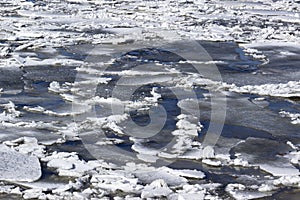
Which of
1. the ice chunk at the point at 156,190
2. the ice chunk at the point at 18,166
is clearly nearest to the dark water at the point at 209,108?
the ice chunk at the point at 18,166

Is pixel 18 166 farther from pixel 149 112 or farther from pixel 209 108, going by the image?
pixel 209 108

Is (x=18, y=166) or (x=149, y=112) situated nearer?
(x=18, y=166)

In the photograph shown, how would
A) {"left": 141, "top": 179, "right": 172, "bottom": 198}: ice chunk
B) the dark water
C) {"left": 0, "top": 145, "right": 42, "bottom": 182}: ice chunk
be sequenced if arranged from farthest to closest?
the dark water
{"left": 0, "top": 145, "right": 42, "bottom": 182}: ice chunk
{"left": 141, "top": 179, "right": 172, "bottom": 198}: ice chunk

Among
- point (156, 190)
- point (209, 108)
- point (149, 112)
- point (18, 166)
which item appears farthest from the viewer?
point (209, 108)

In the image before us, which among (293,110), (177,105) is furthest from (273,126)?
(177,105)

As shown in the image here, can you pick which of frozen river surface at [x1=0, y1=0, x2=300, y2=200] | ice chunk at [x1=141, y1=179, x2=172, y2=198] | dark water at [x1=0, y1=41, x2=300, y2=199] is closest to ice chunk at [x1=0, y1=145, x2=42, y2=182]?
frozen river surface at [x1=0, y1=0, x2=300, y2=200]

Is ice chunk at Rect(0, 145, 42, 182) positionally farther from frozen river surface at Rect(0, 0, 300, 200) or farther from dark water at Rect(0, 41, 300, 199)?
dark water at Rect(0, 41, 300, 199)

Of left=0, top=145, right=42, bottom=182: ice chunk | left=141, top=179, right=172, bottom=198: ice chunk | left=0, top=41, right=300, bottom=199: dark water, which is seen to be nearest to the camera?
left=141, top=179, right=172, bottom=198: ice chunk

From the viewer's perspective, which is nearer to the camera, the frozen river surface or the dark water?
the frozen river surface

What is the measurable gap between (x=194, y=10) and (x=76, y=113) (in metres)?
11.4

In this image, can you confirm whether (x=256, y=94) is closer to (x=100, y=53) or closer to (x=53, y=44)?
(x=100, y=53)

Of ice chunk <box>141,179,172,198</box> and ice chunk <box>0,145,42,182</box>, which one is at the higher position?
ice chunk <box>0,145,42,182</box>

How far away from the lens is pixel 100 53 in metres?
11.4

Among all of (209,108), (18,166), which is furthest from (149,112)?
(18,166)
